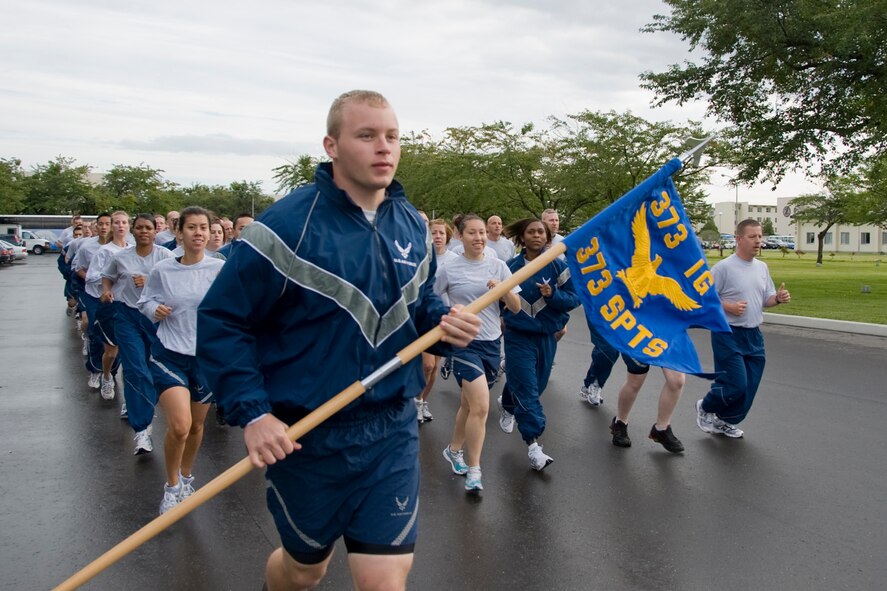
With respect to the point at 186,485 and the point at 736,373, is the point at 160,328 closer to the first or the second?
the point at 186,485

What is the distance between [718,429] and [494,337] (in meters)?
2.45

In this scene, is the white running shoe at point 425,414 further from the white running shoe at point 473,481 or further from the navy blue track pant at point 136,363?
the navy blue track pant at point 136,363

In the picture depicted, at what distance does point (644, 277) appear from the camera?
3.68 m

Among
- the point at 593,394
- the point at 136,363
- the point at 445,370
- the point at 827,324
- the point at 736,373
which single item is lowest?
the point at 827,324

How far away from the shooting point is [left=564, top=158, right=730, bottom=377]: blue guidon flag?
141 inches

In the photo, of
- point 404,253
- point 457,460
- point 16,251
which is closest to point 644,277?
point 404,253

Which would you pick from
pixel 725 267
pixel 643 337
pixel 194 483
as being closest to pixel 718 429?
pixel 725 267

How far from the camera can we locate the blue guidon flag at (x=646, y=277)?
3.59m

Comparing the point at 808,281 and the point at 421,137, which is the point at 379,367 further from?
the point at 421,137

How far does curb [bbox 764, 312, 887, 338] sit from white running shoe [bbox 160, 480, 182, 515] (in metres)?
Result: 12.3

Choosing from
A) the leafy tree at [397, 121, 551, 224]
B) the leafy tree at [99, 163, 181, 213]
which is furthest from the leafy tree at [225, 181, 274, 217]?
the leafy tree at [397, 121, 551, 224]

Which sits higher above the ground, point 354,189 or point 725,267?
point 354,189

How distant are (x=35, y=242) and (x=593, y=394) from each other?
62265 millimetres

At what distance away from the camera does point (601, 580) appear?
4.18 m
